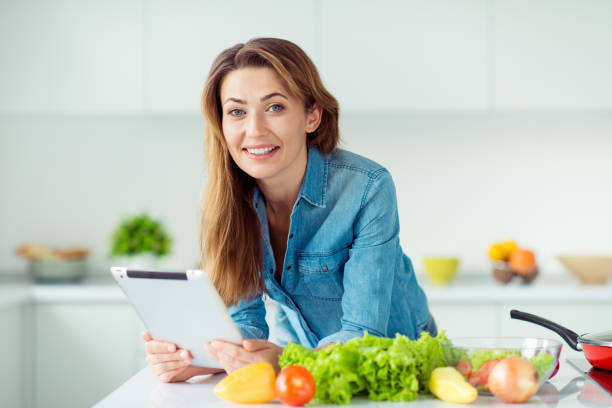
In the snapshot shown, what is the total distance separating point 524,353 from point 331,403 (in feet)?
1.04

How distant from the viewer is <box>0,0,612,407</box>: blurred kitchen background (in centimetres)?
306

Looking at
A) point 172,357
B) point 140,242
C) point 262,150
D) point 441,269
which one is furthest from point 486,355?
point 140,242

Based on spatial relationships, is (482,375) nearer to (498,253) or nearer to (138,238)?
(498,253)

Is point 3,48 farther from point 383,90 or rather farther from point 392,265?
point 392,265

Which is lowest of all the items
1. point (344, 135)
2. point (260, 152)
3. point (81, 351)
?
point (81, 351)

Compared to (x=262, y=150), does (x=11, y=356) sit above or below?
below

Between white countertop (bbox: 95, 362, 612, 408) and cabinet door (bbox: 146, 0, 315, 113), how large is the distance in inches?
86.5

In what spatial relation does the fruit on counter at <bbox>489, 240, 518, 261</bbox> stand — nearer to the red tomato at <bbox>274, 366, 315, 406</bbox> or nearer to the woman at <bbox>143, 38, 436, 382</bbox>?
the woman at <bbox>143, 38, 436, 382</bbox>

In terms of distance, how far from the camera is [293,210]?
1625mm

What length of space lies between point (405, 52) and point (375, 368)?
240 centimetres

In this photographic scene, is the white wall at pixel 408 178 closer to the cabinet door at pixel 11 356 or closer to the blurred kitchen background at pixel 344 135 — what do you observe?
the blurred kitchen background at pixel 344 135

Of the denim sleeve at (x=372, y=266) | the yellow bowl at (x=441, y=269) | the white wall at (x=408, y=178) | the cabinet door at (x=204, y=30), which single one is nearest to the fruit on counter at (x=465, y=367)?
the denim sleeve at (x=372, y=266)

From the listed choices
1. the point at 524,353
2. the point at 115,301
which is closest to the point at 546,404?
the point at 524,353

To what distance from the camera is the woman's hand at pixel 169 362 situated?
4.22ft
